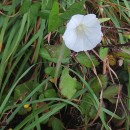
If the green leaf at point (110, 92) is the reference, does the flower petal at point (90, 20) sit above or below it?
above

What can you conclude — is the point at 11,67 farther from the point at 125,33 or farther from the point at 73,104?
the point at 125,33

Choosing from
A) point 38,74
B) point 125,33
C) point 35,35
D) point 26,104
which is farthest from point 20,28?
point 125,33

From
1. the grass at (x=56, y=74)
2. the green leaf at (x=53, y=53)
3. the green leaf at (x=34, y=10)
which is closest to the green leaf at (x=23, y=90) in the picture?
the grass at (x=56, y=74)

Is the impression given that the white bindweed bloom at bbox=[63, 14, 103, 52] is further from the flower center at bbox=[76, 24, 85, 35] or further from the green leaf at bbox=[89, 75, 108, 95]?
the green leaf at bbox=[89, 75, 108, 95]

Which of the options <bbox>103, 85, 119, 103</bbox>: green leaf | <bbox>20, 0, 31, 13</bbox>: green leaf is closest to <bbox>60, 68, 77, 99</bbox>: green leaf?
<bbox>103, 85, 119, 103</bbox>: green leaf

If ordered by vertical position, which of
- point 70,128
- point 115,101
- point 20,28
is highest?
point 20,28

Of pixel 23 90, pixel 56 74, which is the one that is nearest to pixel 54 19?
pixel 56 74

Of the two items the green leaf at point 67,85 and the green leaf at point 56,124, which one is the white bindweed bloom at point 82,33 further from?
the green leaf at point 56,124
